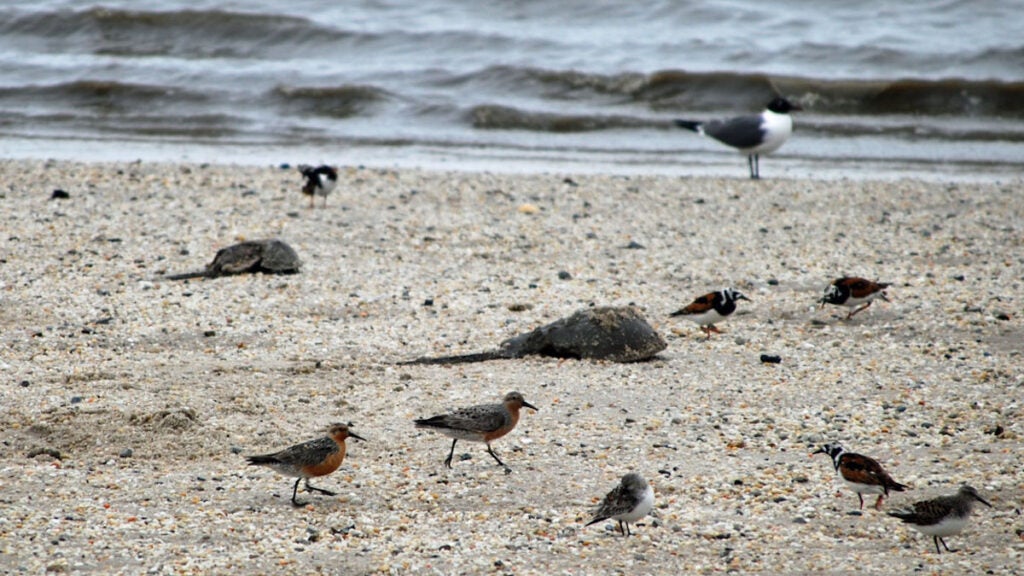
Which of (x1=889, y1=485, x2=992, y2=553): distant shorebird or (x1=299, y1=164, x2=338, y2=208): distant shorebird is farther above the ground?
(x1=299, y1=164, x2=338, y2=208): distant shorebird

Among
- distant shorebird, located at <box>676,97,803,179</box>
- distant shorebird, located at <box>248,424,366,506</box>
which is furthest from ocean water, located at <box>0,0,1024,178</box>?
distant shorebird, located at <box>248,424,366,506</box>

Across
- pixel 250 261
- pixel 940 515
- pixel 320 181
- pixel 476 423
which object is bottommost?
pixel 940 515

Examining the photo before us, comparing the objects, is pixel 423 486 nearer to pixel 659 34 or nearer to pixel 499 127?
pixel 499 127

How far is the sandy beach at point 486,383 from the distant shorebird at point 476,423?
0.71 ft

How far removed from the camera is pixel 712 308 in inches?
335

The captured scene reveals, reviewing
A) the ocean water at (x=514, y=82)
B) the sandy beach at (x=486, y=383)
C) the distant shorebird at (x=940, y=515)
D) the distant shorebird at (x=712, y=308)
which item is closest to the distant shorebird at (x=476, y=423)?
the sandy beach at (x=486, y=383)

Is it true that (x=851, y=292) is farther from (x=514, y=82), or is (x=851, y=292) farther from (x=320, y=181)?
(x=514, y=82)

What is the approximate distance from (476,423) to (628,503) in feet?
3.75

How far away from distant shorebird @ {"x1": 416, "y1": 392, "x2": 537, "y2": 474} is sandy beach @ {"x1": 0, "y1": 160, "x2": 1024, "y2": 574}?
0.22m

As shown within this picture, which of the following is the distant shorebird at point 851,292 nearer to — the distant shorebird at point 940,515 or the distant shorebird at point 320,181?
the distant shorebird at point 940,515

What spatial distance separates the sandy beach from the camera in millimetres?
5418

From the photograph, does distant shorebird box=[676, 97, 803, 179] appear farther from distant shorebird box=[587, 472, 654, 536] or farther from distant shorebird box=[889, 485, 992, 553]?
distant shorebird box=[587, 472, 654, 536]

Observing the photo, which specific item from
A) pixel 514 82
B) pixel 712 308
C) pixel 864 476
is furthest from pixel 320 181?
pixel 514 82

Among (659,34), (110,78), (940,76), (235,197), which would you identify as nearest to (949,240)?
(235,197)
